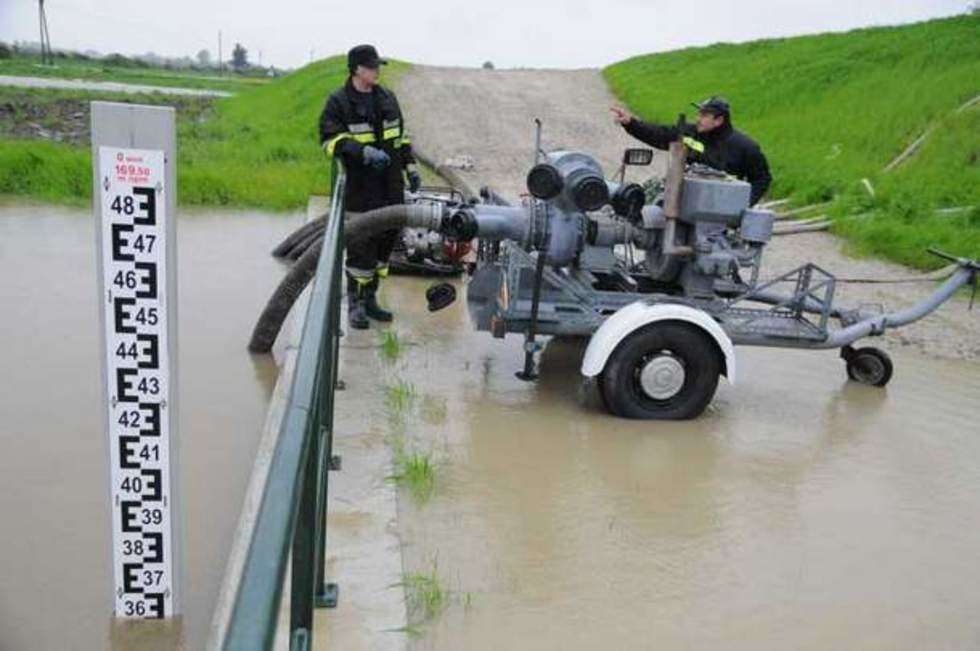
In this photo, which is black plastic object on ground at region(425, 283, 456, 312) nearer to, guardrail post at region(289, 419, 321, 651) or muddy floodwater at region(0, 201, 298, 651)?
muddy floodwater at region(0, 201, 298, 651)

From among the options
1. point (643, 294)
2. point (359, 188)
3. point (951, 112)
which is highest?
point (951, 112)

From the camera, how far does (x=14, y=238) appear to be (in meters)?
9.09

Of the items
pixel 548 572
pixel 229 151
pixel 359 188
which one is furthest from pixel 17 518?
pixel 229 151

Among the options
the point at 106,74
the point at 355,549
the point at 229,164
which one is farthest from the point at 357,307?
the point at 106,74

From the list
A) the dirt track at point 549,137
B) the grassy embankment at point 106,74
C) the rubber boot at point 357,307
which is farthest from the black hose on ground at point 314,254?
the grassy embankment at point 106,74

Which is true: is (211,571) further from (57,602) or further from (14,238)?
(14,238)

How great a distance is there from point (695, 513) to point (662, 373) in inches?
44.7

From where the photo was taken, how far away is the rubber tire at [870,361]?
20.7ft

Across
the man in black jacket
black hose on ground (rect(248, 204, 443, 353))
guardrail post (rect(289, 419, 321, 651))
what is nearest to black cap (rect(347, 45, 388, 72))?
black hose on ground (rect(248, 204, 443, 353))

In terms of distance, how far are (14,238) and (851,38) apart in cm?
1887

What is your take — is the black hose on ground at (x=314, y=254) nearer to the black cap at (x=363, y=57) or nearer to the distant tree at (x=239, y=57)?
the black cap at (x=363, y=57)

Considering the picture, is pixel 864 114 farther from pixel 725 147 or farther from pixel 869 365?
pixel 869 365

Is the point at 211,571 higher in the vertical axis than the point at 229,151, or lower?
lower

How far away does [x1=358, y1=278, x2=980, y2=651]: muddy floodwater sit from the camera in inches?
135
